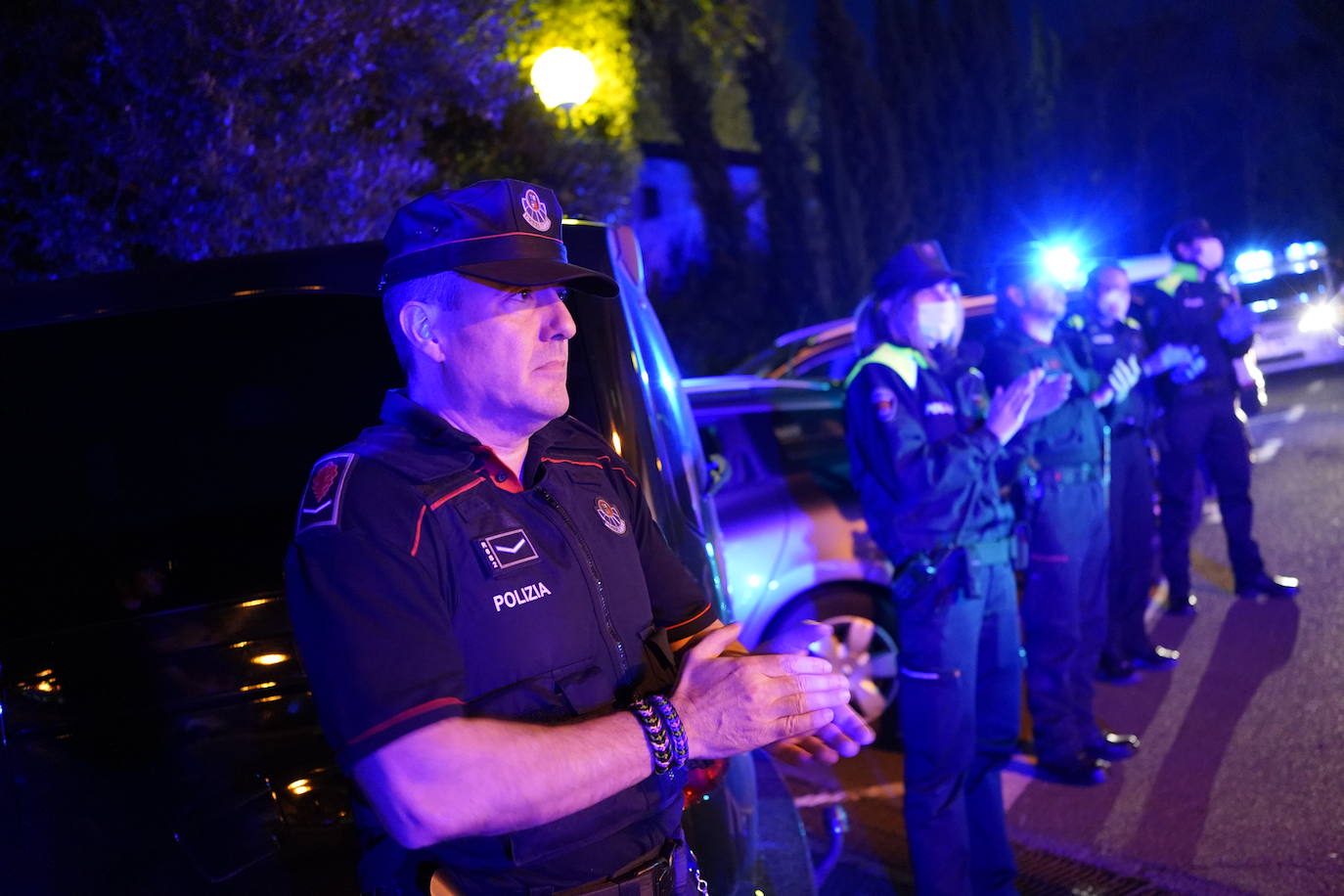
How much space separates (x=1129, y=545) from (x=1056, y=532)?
1.44 meters

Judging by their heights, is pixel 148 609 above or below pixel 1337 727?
above

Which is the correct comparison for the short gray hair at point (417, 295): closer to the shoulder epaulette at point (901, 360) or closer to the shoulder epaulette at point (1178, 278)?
the shoulder epaulette at point (901, 360)

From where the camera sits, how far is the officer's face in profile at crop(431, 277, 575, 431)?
69.3 inches

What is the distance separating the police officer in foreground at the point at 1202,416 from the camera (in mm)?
6340

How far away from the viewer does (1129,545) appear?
5695mm

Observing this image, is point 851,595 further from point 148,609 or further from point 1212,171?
point 1212,171

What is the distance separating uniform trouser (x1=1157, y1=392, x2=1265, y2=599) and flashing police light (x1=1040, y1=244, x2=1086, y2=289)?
1156 millimetres

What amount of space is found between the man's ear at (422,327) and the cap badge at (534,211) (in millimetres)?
230

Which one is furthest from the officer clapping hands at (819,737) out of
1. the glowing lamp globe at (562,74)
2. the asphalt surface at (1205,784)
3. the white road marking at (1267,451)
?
the white road marking at (1267,451)

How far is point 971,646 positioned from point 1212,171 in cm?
3943

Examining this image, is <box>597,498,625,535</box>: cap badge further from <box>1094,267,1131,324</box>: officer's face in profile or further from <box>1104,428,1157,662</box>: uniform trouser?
<box>1094,267,1131,324</box>: officer's face in profile

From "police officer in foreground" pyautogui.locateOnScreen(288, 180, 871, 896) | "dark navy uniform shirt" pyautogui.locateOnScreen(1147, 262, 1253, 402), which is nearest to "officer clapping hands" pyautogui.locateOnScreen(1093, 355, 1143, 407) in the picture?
"dark navy uniform shirt" pyautogui.locateOnScreen(1147, 262, 1253, 402)

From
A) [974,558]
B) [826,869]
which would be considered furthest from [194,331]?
[826,869]

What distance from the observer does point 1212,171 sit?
37.2 meters
